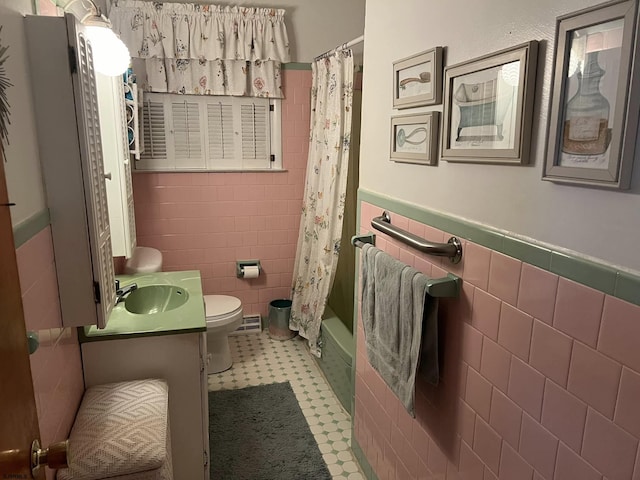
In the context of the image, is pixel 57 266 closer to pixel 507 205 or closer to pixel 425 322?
pixel 425 322

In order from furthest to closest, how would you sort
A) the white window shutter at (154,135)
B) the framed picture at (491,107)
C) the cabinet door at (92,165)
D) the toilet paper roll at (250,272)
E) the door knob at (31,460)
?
the toilet paper roll at (250,272) → the white window shutter at (154,135) → the cabinet door at (92,165) → the framed picture at (491,107) → the door knob at (31,460)

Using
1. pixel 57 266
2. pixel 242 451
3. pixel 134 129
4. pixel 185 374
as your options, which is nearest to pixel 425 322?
pixel 185 374

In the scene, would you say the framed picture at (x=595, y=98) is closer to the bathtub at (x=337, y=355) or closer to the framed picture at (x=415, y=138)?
the framed picture at (x=415, y=138)

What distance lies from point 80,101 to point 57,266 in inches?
20.0

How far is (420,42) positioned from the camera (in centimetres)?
155

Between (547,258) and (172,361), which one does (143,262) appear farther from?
(547,258)

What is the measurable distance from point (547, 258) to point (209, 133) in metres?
2.74

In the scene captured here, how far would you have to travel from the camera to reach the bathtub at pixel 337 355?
2566 mm

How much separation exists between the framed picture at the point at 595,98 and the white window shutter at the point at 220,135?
2653 mm

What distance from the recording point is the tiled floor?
2316 mm

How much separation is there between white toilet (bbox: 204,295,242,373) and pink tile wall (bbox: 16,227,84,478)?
4.13 ft

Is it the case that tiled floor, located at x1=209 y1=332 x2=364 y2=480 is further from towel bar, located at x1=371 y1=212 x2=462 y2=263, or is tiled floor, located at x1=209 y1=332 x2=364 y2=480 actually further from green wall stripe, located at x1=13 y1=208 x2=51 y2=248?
green wall stripe, located at x1=13 y1=208 x2=51 y2=248

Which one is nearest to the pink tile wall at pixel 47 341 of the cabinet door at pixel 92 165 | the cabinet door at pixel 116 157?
the cabinet door at pixel 92 165

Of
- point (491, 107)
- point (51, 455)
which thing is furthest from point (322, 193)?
point (51, 455)
